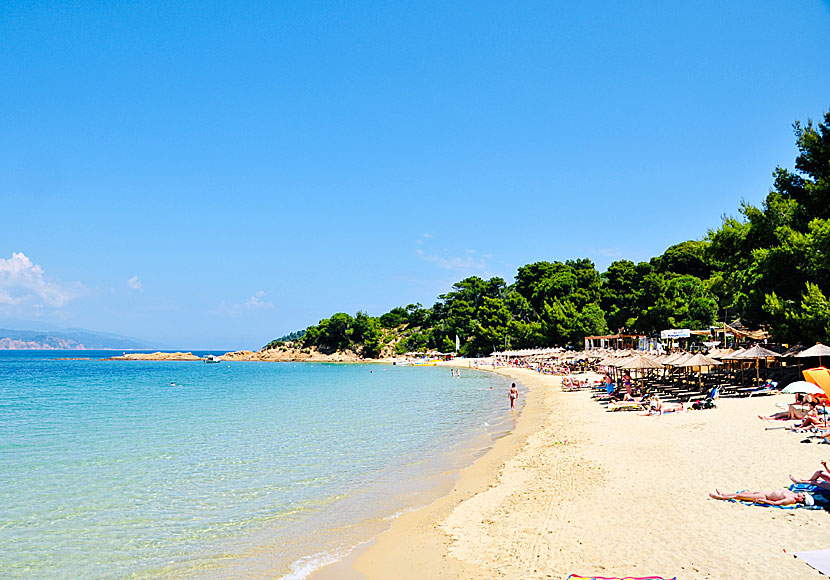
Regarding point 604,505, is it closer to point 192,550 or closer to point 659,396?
point 192,550

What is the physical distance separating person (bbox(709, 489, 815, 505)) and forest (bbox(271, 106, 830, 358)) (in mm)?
15805

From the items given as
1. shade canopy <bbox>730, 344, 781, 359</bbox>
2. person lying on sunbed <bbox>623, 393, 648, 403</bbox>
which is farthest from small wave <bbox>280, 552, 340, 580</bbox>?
shade canopy <bbox>730, 344, 781, 359</bbox>

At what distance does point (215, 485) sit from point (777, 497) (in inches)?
378

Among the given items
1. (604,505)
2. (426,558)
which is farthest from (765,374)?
(426,558)

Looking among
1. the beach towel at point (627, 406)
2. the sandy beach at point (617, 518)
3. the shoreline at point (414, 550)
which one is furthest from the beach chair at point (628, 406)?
the shoreline at point (414, 550)

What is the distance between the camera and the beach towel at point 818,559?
5.19 meters

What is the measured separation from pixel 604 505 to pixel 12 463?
13.9 meters

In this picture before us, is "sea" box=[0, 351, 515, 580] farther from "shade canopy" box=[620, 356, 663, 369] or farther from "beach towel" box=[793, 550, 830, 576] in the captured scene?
"beach towel" box=[793, 550, 830, 576]

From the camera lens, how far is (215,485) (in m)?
10.9

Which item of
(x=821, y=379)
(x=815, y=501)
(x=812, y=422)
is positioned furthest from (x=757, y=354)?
(x=815, y=501)

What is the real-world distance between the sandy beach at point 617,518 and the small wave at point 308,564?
20cm

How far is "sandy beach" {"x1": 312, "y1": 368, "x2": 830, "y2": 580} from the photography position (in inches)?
233

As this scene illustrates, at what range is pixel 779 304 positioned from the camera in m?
21.6

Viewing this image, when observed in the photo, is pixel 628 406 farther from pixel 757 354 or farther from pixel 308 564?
pixel 308 564
